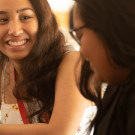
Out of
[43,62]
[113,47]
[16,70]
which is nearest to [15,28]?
[43,62]

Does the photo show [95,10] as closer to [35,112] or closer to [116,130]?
[116,130]

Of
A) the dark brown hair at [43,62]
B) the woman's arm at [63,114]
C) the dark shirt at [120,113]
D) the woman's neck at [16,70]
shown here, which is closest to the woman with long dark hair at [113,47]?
the dark shirt at [120,113]

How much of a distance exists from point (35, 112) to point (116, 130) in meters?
0.50

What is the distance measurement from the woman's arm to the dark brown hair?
Result: 92mm

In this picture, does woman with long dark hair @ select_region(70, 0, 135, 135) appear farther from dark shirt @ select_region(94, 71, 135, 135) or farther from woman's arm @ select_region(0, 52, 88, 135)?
woman's arm @ select_region(0, 52, 88, 135)

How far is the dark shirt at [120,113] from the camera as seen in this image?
1.61 ft

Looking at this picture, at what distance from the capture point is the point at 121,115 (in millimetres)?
531

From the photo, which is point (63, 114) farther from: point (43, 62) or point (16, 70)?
point (16, 70)

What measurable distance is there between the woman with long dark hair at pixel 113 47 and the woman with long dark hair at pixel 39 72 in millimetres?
228

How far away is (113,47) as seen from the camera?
0.49m

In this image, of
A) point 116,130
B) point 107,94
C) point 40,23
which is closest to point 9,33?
point 40,23

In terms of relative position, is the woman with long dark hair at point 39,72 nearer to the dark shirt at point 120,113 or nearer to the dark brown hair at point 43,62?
the dark brown hair at point 43,62

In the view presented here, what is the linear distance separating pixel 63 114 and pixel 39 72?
248mm

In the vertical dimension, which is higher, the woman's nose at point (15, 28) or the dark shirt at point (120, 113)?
the woman's nose at point (15, 28)
